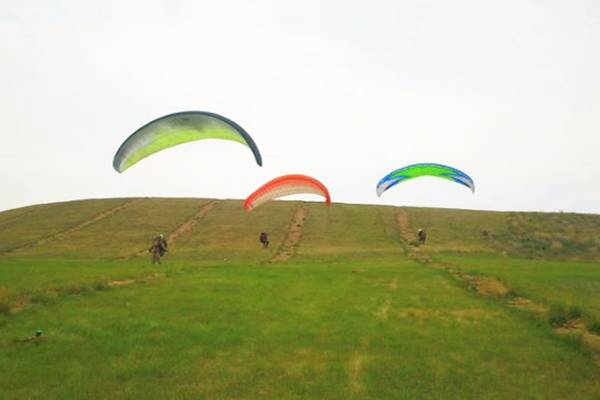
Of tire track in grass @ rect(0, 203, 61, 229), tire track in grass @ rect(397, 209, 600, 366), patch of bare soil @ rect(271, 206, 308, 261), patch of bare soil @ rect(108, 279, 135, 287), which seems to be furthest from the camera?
tire track in grass @ rect(0, 203, 61, 229)

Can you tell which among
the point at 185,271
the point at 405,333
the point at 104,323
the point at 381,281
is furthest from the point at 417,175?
the point at 104,323

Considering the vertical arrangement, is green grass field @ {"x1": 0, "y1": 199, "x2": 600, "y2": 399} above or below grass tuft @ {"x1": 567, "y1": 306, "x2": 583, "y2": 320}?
below

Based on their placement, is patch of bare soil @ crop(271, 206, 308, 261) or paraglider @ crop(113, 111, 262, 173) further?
patch of bare soil @ crop(271, 206, 308, 261)

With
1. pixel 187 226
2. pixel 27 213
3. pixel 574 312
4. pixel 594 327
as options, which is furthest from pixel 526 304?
pixel 27 213

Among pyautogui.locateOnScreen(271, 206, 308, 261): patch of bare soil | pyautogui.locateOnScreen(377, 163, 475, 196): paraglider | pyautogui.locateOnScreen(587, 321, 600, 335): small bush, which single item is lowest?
pyautogui.locateOnScreen(587, 321, 600, 335): small bush

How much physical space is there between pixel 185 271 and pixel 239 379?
17557mm

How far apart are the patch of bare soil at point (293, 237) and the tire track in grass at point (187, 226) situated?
31.9ft

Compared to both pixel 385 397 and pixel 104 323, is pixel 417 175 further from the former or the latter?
pixel 385 397

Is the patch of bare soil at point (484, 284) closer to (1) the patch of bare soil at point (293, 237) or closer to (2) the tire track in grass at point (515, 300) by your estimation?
(2) the tire track in grass at point (515, 300)

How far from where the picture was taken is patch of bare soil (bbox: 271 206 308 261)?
1596 inches

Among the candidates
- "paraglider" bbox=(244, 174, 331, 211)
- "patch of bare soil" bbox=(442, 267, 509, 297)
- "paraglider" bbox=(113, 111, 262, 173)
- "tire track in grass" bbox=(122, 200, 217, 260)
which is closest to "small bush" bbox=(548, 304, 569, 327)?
"patch of bare soil" bbox=(442, 267, 509, 297)

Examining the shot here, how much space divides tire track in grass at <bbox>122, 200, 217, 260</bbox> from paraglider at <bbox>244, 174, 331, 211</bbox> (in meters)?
14.0

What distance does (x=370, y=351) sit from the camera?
10.5 metres

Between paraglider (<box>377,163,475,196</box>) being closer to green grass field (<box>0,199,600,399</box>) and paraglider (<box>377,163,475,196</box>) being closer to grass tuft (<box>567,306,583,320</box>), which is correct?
green grass field (<box>0,199,600,399</box>)
